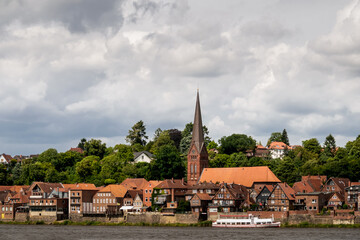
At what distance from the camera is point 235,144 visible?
155000 millimetres

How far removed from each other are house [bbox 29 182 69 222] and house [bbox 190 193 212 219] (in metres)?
24.4

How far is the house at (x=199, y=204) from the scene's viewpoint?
10394 cm

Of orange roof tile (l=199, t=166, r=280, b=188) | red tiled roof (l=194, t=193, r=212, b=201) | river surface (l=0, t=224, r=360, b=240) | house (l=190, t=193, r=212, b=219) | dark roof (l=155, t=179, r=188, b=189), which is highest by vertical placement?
orange roof tile (l=199, t=166, r=280, b=188)

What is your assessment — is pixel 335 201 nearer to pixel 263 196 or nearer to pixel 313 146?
pixel 263 196

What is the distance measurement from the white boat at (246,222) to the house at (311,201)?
19.7 feet

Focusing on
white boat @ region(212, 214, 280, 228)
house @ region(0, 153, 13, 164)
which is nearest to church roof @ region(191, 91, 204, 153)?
white boat @ region(212, 214, 280, 228)

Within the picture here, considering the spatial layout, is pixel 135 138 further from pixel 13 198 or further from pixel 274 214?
pixel 274 214

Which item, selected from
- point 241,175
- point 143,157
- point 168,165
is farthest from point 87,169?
point 241,175

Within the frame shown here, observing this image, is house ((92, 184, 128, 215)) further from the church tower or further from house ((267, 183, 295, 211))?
house ((267, 183, 295, 211))

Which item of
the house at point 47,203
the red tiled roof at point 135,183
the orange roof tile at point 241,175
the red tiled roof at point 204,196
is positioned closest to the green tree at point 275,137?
the orange roof tile at point 241,175

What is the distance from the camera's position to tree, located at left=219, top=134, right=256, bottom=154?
155 meters

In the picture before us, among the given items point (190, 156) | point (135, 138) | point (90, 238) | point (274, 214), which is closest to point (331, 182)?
point (274, 214)

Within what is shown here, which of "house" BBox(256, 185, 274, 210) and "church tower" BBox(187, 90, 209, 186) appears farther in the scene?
"church tower" BBox(187, 90, 209, 186)

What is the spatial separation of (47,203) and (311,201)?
45.9m
